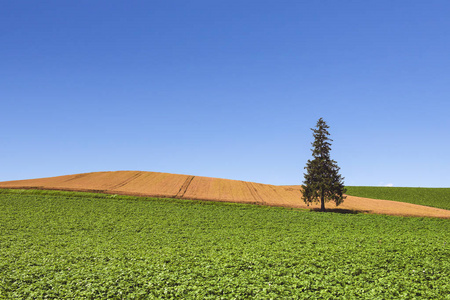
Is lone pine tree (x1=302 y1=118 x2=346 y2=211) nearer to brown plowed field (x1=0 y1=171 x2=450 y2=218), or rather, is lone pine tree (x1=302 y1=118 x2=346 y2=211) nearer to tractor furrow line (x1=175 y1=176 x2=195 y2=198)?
brown plowed field (x1=0 y1=171 x2=450 y2=218)

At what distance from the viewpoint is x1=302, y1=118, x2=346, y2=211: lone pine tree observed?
50.1 m

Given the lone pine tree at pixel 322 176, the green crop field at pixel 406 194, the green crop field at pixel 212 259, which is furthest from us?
the green crop field at pixel 406 194

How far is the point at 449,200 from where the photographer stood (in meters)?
79.0

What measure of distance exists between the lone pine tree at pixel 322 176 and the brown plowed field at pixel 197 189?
363 centimetres

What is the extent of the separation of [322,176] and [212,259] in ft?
120

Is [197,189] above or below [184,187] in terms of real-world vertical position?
below

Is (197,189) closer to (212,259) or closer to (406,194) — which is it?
(212,259)

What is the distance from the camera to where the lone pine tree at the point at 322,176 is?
50.1 meters

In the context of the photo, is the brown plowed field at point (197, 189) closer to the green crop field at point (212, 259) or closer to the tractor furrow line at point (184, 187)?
the tractor furrow line at point (184, 187)

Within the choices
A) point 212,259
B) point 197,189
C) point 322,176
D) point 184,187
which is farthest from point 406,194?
point 212,259

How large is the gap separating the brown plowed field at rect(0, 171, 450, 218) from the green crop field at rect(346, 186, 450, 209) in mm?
17333

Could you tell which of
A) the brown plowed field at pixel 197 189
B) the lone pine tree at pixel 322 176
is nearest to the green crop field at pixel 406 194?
the brown plowed field at pixel 197 189

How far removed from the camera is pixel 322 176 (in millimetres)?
50906

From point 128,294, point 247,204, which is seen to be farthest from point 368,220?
point 128,294
